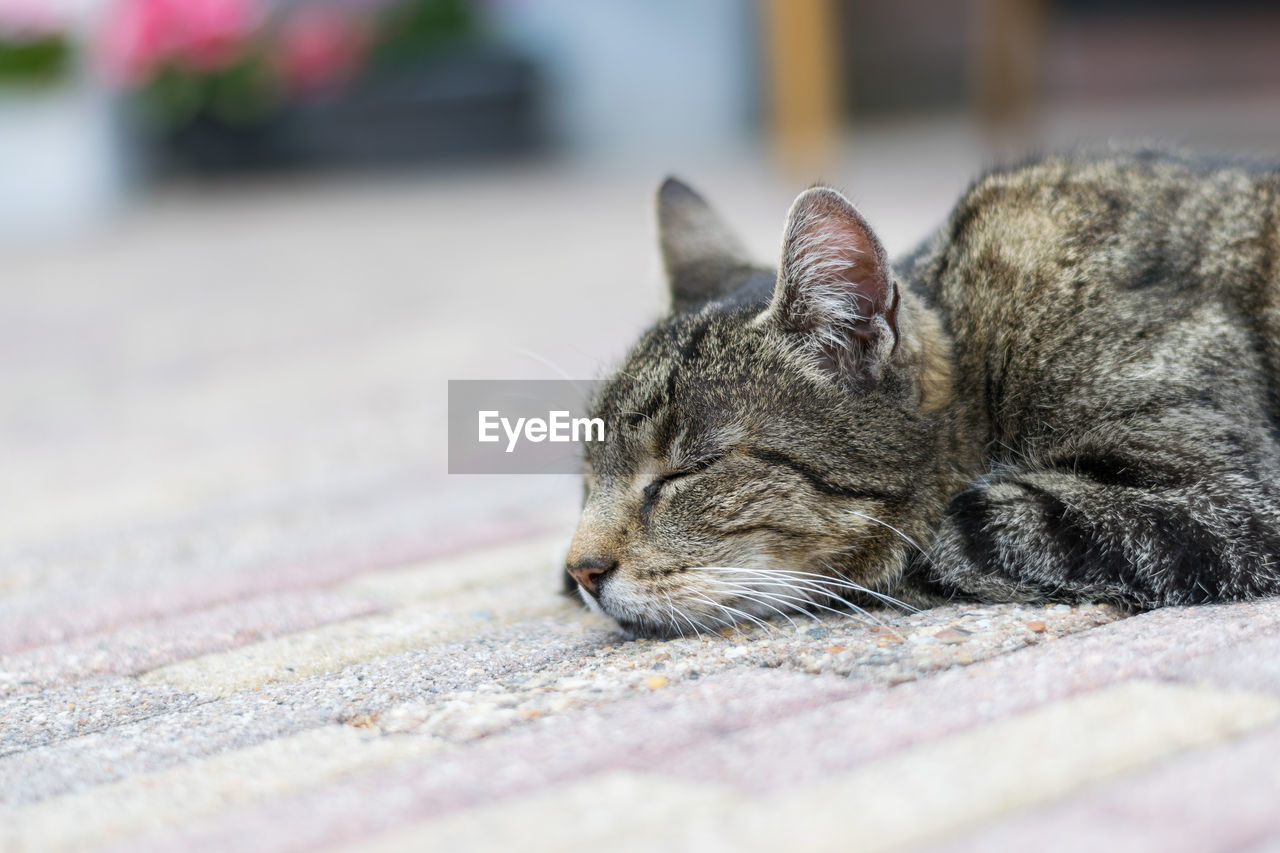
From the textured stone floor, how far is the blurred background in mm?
49

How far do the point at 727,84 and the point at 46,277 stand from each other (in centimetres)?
615

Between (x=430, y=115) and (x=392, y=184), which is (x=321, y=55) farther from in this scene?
(x=392, y=184)

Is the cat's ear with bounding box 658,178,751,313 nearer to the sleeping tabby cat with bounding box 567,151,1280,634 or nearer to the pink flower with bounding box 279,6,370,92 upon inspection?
the sleeping tabby cat with bounding box 567,151,1280,634

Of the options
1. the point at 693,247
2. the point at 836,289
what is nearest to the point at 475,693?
the point at 836,289

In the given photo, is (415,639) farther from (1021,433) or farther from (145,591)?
(1021,433)

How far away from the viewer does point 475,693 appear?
211 centimetres

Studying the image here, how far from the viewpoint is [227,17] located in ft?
38.8

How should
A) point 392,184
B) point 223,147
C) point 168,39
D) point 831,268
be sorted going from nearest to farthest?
point 831,268 < point 168,39 < point 392,184 < point 223,147

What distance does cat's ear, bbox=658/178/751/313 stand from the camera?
315cm

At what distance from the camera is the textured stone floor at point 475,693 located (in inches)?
60.2

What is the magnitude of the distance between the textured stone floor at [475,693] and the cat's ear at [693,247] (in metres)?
0.71

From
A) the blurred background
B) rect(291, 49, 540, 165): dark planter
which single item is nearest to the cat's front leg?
the blurred background

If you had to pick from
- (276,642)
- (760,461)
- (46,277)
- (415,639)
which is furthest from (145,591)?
(46,277)

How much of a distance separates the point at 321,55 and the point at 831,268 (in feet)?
33.7
